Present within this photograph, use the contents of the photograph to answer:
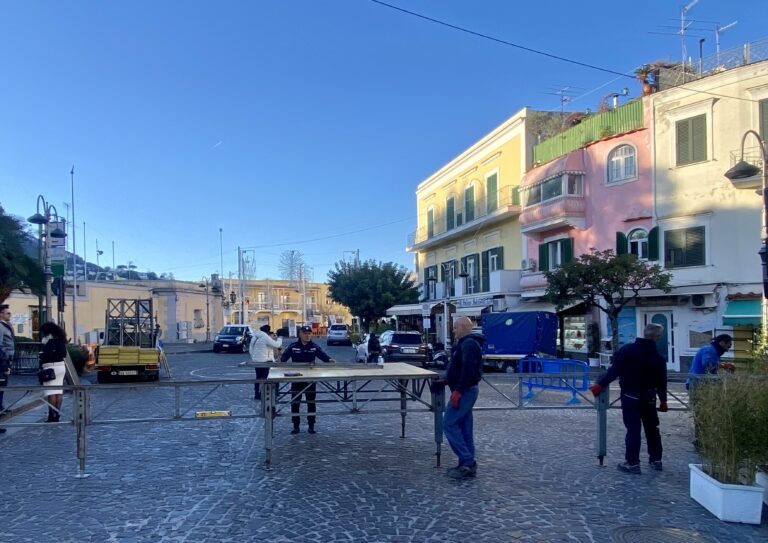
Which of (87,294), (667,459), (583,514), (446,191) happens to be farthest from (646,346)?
(87,294)

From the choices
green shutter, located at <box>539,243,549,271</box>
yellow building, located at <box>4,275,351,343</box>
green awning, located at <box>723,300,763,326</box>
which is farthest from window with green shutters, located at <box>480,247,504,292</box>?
yellow building, located at <box>4,275,351,343</box>

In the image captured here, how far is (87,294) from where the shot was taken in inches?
1548

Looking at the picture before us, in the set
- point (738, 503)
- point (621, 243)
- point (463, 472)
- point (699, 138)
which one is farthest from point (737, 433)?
point (621, 243)

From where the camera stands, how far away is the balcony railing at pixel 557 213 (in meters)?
25.8

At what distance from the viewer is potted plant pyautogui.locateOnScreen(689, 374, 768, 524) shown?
5.30 metres

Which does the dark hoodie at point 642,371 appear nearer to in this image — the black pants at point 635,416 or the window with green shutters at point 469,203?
the black pants at point 635,416

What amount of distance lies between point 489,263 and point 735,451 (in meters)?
28.7

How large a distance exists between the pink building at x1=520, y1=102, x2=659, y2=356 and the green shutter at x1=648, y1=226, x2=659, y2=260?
0.03 metres

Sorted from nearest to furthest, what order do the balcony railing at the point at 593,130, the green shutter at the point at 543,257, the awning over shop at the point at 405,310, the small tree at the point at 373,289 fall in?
the balcony railing at the point at 593,130, the green shutter at the point at 543,257, the awning over shop at the point at 405,310, the small tree at the point at 373,289

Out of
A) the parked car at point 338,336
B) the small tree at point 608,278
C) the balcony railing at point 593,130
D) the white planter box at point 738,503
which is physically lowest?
the parked car at point 338,336

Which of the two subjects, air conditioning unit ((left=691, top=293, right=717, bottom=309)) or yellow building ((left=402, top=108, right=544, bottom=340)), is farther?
yellow building ((left=402, top=108, right=544, bottom=340))

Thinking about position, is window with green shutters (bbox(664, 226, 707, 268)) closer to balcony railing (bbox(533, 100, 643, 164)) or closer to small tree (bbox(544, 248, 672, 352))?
small tree (bbox(544, 248, 672, 352))

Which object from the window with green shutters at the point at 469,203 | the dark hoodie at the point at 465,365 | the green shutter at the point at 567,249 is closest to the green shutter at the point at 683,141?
→ the green shutter at the point at 567,249

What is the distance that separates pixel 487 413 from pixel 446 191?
29.9 meters
